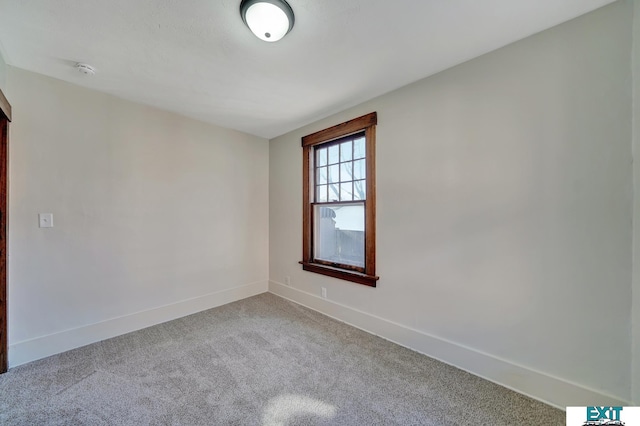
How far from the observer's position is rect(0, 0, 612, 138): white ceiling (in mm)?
1496

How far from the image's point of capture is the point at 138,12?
4.97 ft

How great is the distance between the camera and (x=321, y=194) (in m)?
3.34

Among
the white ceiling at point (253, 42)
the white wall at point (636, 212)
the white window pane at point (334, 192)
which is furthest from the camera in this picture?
the white window pane at point (334, 192)

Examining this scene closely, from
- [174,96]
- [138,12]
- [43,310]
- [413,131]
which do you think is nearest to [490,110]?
[413,131]

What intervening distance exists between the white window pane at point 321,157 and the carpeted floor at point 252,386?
6.89ft

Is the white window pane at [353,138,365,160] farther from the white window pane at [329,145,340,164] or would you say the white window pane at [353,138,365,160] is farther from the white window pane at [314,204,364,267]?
the white window pane at [314,204,364,267]

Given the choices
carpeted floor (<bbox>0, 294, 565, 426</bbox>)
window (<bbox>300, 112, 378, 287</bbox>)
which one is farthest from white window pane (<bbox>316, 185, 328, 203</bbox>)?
carpeted floor (<bbox>0, 294, 565, 426</bbox>)

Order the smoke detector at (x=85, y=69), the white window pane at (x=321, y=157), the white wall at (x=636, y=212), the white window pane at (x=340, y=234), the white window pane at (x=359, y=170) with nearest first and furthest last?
the white wall at (x=636, y=212) < the smoke detector at (x=85, y=69) < the white window pane at (x=359, y=170) < the white window pane at (x=340, y=234) < the white window pane at (x=321, y=157)

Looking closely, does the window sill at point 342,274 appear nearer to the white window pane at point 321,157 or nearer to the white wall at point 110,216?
the white wall at point 110,216

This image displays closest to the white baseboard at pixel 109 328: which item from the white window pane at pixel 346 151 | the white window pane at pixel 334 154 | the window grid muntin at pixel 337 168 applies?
the window grid muntin at pixel 337 168

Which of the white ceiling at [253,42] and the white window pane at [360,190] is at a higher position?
the white ceiling at [253,42]

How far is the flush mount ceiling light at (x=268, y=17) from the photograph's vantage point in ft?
4.63

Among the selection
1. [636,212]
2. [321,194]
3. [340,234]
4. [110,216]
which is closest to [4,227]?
[110,216]

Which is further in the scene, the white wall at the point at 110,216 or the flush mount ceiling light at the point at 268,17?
the white wall at the point at 110,216
